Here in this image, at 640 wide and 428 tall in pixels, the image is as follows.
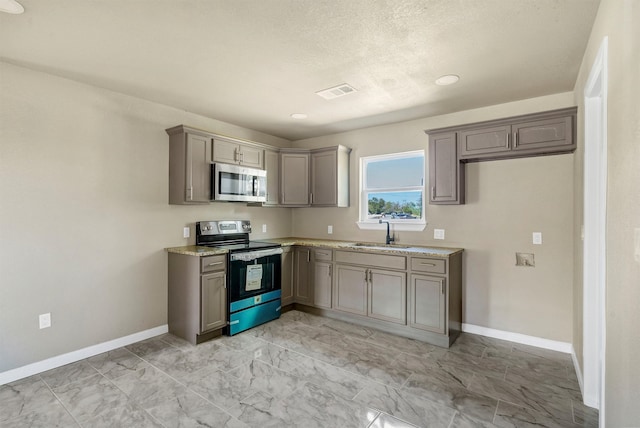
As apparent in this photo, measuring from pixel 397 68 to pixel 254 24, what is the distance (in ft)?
4.05

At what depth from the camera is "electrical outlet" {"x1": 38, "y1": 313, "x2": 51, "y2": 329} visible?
109 inches

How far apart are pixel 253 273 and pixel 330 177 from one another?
1.73m

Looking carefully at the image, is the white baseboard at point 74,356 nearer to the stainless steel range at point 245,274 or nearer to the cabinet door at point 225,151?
Result: the stainless steel range at point 245,274

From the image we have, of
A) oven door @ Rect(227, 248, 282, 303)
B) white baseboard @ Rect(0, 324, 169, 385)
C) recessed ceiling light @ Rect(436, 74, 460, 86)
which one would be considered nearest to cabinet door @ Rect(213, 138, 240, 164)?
oven door @ Rect(227, 248, 282, 303)

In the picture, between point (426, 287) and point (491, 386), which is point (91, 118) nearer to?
point (426, 287)

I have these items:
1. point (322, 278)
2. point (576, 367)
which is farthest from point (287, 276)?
point (576, 367)

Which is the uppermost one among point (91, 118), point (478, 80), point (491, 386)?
point (478, 80)

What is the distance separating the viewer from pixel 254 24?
2084 mm

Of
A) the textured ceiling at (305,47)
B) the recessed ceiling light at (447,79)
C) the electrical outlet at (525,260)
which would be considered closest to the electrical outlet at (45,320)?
the textured ceiling at (305,47)

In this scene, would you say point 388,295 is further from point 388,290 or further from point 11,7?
point 11,7

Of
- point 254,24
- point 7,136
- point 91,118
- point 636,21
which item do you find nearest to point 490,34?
point 636,21

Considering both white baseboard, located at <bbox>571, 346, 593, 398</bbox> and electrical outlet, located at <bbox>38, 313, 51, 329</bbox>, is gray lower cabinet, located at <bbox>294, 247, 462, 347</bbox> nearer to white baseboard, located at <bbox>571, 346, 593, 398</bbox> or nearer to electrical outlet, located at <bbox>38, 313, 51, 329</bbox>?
white baseboard, located at <bbox>571, 346, 593, 398</bbox>

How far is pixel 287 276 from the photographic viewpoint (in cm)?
438

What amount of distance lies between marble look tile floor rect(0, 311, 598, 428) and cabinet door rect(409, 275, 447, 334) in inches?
8.7
